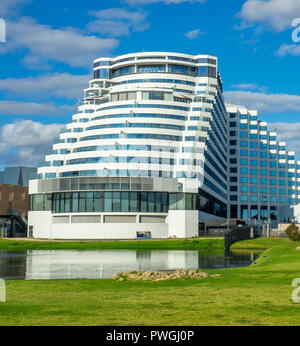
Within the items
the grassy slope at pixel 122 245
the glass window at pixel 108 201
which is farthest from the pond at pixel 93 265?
the glass window at pixel 108 201

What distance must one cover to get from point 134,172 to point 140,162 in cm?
288

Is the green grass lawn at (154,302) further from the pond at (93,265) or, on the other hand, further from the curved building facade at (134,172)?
the curved building facade at (134,172)

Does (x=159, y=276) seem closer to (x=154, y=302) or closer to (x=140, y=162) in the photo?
Answer: (x=154, y=302)

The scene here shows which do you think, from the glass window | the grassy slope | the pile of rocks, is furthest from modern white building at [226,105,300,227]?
the pile of rocks

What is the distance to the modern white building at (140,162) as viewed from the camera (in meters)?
116

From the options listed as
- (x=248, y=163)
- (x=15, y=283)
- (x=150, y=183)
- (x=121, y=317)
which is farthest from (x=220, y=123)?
(x=121, y=317)

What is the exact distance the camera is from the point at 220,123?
165 meters

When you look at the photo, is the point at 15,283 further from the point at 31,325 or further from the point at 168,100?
the point at 168,100

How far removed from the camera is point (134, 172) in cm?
11662

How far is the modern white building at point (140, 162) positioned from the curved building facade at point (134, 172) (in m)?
0.24

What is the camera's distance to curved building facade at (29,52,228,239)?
116 m

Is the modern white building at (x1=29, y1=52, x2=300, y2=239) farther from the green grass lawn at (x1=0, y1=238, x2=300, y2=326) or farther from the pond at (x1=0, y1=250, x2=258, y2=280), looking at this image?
the green grass lawn at (x1=0, y1=238, x2=300, y2=326)

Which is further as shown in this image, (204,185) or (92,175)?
(204,185)

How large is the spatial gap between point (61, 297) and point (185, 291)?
19.3 ft
